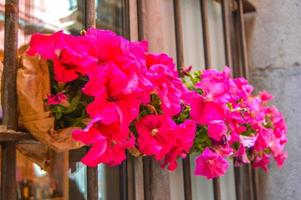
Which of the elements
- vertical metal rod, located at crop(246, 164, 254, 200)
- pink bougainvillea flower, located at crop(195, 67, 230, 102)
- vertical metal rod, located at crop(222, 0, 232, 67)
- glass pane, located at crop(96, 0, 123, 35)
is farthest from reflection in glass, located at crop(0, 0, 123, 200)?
vertical metal rod, located at crop(246, 164, 254, 200)

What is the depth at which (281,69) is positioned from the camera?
1398 millimetres

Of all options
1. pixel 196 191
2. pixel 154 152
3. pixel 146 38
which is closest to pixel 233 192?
pixel 196 191

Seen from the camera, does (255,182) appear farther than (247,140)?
Yes

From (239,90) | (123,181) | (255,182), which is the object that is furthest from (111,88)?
(255,182)

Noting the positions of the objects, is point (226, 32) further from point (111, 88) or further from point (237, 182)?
point (111, 88)

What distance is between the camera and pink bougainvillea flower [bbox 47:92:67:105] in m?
0.54

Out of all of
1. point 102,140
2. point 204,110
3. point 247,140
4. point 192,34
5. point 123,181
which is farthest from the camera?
point 192,34

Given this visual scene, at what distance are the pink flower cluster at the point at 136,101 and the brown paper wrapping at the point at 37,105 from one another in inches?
0.9

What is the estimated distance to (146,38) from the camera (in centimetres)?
91

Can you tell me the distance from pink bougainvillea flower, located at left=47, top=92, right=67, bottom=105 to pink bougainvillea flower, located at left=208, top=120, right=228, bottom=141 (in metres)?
0.29

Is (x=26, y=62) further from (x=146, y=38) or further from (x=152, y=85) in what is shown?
(x=146, y=38)

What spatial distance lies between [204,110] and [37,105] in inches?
12.2

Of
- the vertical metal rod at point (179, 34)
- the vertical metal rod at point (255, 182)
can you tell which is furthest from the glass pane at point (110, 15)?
the vertical metal rod at point (255, 182)

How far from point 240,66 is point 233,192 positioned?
441mm
